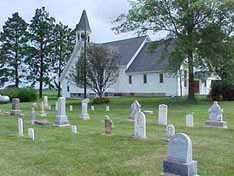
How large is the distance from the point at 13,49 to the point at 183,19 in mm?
31963

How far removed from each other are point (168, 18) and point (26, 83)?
101ft

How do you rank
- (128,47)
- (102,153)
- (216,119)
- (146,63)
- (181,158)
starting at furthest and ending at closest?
1. (128,47)
2. (146,63)
3. (216,119)
4. (102,153)
5. (181,158)

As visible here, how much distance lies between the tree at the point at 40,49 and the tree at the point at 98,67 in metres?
20.7

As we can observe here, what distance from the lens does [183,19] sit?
30.3 meters

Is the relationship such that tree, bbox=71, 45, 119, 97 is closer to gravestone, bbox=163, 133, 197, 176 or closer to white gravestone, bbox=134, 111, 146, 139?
white gravestone, bbox=134, 111, 146, 139

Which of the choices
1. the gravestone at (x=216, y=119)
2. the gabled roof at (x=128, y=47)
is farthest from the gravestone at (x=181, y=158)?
the gabled roof at (x=128, y=47)

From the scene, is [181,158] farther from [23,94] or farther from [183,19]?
[23,94]

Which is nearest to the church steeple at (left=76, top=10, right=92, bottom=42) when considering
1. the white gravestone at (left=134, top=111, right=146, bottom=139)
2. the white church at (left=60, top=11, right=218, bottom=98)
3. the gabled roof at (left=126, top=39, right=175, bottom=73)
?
the white church at (left=60, top=11, right=218, bottom=98)

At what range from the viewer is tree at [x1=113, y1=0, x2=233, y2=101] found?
29.3 metres

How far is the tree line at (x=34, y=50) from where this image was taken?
5472 centimetres

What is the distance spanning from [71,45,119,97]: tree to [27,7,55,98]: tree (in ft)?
67.8

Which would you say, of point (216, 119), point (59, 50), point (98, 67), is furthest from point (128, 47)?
point (216, 119)

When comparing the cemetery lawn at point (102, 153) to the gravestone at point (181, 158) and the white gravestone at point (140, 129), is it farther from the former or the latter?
the gravestone at point (181, 158)

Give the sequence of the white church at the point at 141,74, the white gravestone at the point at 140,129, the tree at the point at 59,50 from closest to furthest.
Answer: the white gravestone at the point at 140,129 → the white church at the point at 141,74 → the tree at the point at 59,50
